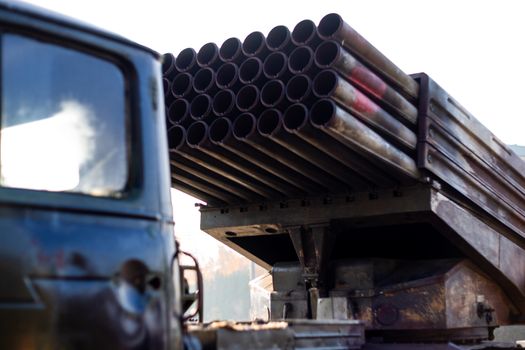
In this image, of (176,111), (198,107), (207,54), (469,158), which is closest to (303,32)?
(207,54)

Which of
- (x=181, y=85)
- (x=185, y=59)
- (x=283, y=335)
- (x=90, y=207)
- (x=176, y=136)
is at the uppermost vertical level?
(x=185, y=59)

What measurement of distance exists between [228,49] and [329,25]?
715mm

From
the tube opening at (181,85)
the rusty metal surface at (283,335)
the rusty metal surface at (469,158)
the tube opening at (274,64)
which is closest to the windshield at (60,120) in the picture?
the rusty metal surface at (283,335)

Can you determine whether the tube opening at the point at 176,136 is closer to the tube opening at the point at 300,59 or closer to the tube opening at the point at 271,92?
the tube opening at the point at 271,92

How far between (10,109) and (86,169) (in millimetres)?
288

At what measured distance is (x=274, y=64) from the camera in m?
4.42

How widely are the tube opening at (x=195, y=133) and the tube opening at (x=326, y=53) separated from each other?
2.78ft

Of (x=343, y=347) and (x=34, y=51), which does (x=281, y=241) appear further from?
(x=34, y=51)

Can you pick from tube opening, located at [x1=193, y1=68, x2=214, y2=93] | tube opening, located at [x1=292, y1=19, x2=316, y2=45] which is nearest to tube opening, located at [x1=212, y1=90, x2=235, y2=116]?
tube opening, located at [x1=193, y1=68, x2=214, y2=93]

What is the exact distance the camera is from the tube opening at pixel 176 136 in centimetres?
469

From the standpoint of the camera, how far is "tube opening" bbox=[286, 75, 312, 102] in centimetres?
422

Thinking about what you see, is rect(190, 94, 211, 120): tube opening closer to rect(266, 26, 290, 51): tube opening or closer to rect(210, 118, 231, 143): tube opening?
rect(210, 118, 231, 143): tube opening

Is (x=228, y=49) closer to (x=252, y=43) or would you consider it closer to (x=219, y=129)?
(x=252, y=43)

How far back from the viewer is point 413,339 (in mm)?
4812
